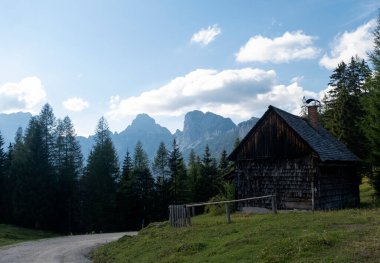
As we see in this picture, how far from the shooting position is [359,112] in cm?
5091

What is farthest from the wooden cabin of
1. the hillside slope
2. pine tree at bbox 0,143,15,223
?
pine tree at bbox 0,143,15,223

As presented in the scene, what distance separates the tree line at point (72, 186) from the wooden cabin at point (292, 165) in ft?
82.4

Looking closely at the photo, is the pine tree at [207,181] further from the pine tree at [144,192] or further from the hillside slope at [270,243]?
the hillside slope at [270,243]

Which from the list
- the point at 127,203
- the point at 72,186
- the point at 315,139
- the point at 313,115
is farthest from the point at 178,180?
the point at 315,139

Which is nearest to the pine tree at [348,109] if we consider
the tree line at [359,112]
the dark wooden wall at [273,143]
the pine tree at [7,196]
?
the tree line at [359,112]

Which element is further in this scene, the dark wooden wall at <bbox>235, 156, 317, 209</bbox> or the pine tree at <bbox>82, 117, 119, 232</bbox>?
the pine tree at <bbox>82, 117, 119, 232</bbox>

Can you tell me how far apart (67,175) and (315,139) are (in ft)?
145

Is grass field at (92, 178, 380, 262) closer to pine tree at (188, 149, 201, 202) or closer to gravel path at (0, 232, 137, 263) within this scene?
gravel path at (0, 232, 137, 263)

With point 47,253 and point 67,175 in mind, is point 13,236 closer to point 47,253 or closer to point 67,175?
point 47,253

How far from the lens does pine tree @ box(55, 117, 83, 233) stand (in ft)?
206

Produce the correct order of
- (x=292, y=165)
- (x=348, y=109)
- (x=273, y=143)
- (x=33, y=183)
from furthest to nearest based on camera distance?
(x=33, y=183) → (x=348, y=109) → (x=273, y=143) → (x=292, y=165)

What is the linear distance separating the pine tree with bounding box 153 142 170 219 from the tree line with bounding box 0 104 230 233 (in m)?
0.18

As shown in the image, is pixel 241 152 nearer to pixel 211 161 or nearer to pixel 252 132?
pixel 252 132

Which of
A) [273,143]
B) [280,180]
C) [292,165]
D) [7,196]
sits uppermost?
[273,143]
